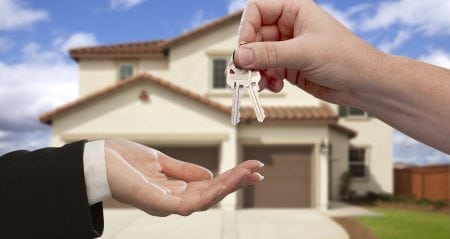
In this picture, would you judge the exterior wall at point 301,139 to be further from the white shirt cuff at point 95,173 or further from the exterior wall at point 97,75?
the white shirt cuff at point 95,173

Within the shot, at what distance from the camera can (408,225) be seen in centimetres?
1447

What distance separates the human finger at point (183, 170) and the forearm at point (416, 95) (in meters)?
0.99

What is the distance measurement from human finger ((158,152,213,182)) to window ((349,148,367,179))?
67.1 feet

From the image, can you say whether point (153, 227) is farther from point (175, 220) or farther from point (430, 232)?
point (430, 232)

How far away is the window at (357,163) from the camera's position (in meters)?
22.5

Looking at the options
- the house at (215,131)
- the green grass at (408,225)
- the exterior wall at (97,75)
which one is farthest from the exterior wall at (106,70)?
the green grass at (408,225)

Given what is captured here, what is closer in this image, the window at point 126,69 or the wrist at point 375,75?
the wrist at point 375,75

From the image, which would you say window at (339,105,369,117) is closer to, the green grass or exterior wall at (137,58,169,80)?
the green grass

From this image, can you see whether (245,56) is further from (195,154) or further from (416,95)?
(195,154)

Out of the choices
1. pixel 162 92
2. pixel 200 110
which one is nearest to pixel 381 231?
pixel 200 110

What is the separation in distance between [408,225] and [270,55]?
13448 millimetres

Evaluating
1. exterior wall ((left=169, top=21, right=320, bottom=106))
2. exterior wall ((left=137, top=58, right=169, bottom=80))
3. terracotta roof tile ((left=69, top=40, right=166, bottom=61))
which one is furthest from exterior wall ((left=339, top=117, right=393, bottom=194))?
terracotta roof tile ((left=69, top=40, right=166, bottom=61))

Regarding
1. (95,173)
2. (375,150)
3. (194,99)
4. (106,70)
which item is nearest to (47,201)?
(95,173)

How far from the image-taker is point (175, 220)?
47.8 ft
